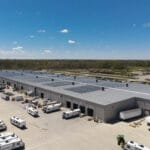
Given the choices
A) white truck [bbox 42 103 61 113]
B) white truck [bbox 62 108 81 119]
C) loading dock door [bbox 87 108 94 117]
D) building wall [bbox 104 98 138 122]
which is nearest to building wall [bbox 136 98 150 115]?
building wall [bbox 104 98 138 122]

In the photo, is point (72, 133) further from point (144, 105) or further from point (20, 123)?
point (144, 105)

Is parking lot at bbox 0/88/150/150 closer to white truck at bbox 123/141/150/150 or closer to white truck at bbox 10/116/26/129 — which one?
white truck at bbox 10/116/26/129

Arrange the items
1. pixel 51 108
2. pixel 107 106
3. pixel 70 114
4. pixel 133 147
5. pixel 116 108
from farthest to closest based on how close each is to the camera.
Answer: pixel 51 108, pixel 70 114, pixel 116 108, pixel 107 106, pixel 133 147

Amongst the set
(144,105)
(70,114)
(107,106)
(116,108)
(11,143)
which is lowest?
(11,143)

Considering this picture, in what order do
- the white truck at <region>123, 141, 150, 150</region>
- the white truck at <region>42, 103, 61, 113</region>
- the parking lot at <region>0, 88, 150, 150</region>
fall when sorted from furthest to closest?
the white truck at <region>42, 103, 61, 113</region> < the parking lot at <region>0, 88, 150, 150</region> < the white truck at <region>123, 141, 150, 150</region>

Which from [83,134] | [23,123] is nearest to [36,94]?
[23,123]

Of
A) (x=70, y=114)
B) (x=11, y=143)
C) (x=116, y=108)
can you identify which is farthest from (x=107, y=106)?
(x=11, y=143)

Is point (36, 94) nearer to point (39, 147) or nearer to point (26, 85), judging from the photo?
point (26, 85)
